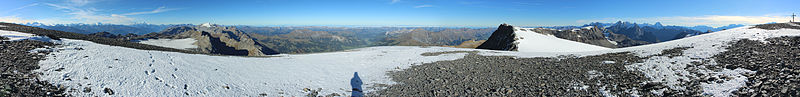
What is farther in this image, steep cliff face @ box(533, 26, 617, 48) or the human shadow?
steep cliff face @ box(533, 26, 617, 48)

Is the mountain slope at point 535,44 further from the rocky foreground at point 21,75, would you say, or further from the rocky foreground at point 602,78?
the rocky foreground at point 21,75

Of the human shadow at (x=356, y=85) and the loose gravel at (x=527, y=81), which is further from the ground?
the loose gravel at (x=527, y=81)

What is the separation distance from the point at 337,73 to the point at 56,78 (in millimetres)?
10375

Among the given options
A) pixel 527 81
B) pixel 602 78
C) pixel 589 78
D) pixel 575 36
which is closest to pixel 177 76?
pixel 527 81

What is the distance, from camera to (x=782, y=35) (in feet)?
57.1

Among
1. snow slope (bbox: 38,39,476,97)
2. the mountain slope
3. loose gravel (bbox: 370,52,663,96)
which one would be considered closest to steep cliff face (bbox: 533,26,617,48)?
the mountain slope

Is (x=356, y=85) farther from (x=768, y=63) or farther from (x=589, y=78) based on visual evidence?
(x=768, y=63)

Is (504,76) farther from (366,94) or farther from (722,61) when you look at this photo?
(722,61)

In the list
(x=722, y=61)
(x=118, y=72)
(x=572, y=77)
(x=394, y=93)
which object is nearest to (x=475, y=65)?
→ (x=572, y=77)

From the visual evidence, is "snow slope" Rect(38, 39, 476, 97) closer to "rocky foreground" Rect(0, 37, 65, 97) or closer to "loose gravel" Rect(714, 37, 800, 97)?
"rocky foreground" Rect(0, 37, 65, 97)

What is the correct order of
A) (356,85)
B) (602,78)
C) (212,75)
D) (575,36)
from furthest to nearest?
(575,36), (356,85), (212,75), (602,78)

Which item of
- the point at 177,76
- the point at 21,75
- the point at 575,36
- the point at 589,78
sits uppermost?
the point at 575,36

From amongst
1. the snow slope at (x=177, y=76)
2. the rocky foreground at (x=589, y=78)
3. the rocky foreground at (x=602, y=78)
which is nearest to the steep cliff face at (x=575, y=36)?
the rocky foreground at (x=589, y=78)

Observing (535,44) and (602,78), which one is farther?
(535,44)
